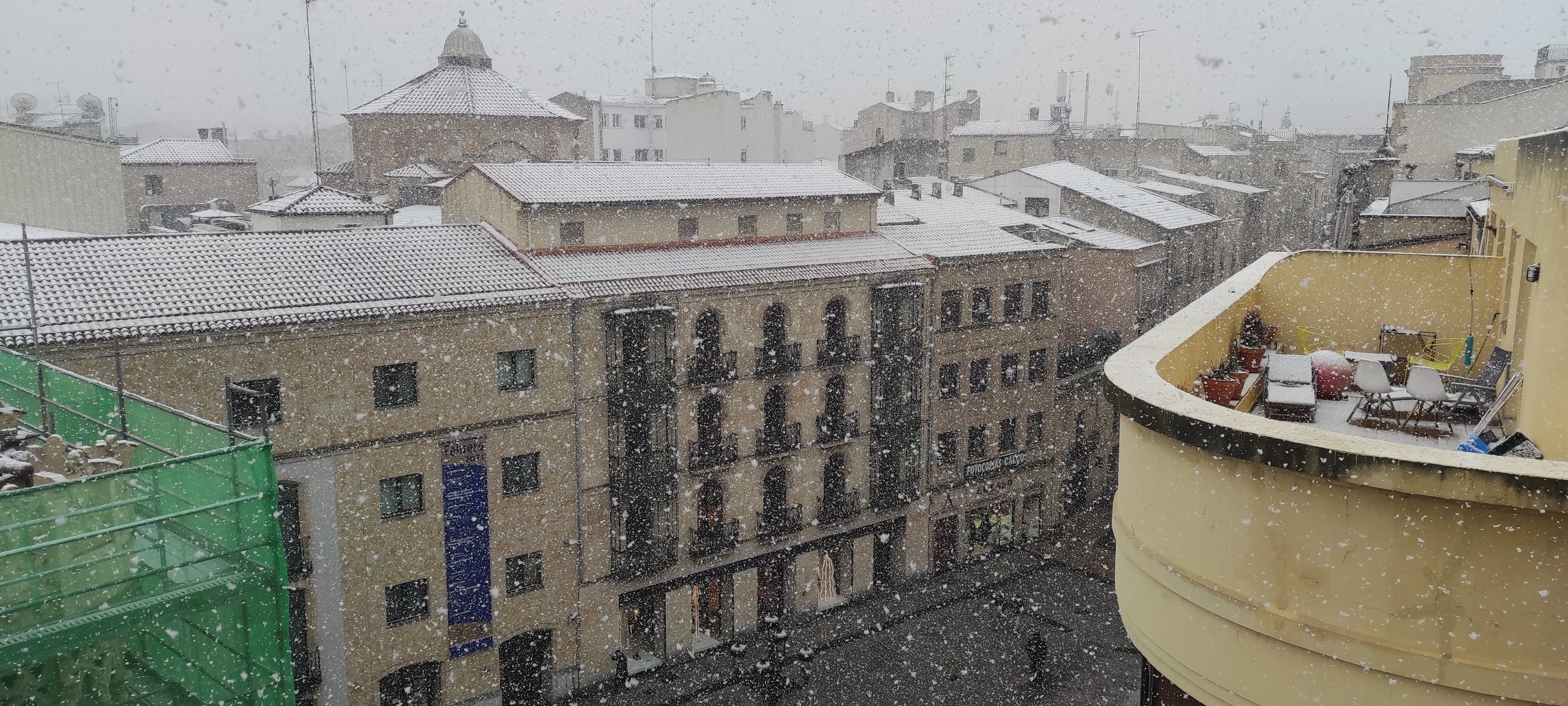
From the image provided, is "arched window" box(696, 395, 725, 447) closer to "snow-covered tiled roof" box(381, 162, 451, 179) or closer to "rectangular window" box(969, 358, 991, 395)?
"rectangular window" box(969, 358, 991, 395)

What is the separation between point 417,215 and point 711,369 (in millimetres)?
13952

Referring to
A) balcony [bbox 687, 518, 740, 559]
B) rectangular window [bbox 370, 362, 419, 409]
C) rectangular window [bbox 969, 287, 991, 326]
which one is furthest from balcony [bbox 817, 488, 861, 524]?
rectangular window [bbox 370, 362, 419, 409]

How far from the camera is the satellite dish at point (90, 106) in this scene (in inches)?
2149

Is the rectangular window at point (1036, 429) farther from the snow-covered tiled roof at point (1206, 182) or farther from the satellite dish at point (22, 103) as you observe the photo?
the satellite dish at point (22, 103)

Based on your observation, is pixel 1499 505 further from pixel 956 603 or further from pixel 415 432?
pixel 956 603

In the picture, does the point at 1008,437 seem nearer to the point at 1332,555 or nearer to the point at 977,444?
the point at 977,444

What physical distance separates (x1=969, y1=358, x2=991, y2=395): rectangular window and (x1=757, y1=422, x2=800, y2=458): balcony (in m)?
6.60

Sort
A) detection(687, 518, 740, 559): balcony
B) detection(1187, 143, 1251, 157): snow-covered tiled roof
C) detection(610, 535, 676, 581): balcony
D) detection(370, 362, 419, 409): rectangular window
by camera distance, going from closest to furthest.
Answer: detection(370, 362, 419, 409): rectangular window, detection(610, 535, 676, 581): balcony, detection(687, 518, 740, 559): balcony, detection(1187, 143, 1251, 157): snow-covered tiled roof

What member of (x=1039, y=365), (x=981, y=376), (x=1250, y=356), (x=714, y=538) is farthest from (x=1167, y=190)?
(x=1250, y=356)

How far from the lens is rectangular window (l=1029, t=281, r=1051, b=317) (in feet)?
102

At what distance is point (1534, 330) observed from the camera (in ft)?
17.0

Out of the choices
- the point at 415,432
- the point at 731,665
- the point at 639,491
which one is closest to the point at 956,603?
the point at 731,665

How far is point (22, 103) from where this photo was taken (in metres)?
50.3

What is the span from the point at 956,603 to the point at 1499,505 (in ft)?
80.4
